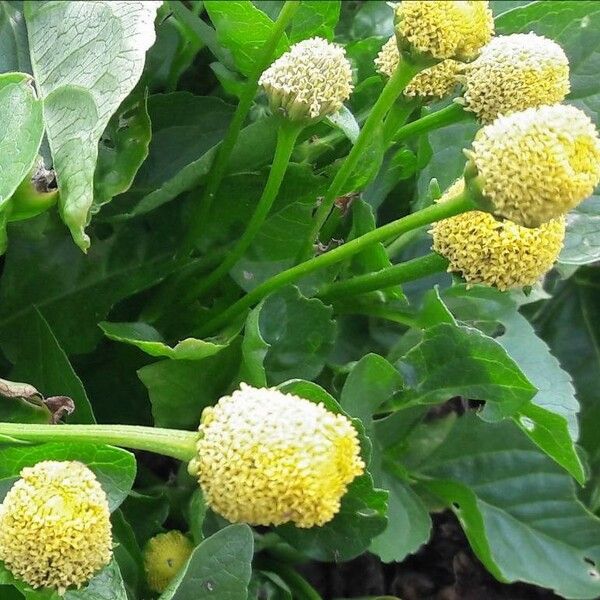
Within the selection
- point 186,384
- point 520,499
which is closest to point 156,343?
point 186,384

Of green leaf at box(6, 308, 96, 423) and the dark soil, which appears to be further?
the dark soil

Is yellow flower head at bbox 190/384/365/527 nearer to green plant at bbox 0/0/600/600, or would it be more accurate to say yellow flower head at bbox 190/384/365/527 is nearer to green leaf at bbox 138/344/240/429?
green plant at bbox 0/0/600/600

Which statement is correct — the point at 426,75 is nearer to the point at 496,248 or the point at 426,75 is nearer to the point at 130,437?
the point at 496,248

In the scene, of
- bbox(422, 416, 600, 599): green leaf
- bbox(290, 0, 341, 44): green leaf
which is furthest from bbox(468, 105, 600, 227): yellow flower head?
bbox(422, 416, 600, 599): green leaf

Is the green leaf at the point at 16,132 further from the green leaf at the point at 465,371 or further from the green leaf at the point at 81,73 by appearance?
the green leaf at the point at 465,371

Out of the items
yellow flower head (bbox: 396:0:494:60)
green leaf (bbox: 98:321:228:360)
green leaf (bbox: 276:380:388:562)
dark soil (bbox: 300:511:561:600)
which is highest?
yellow flower head (bbox: 396:0:494:60)
